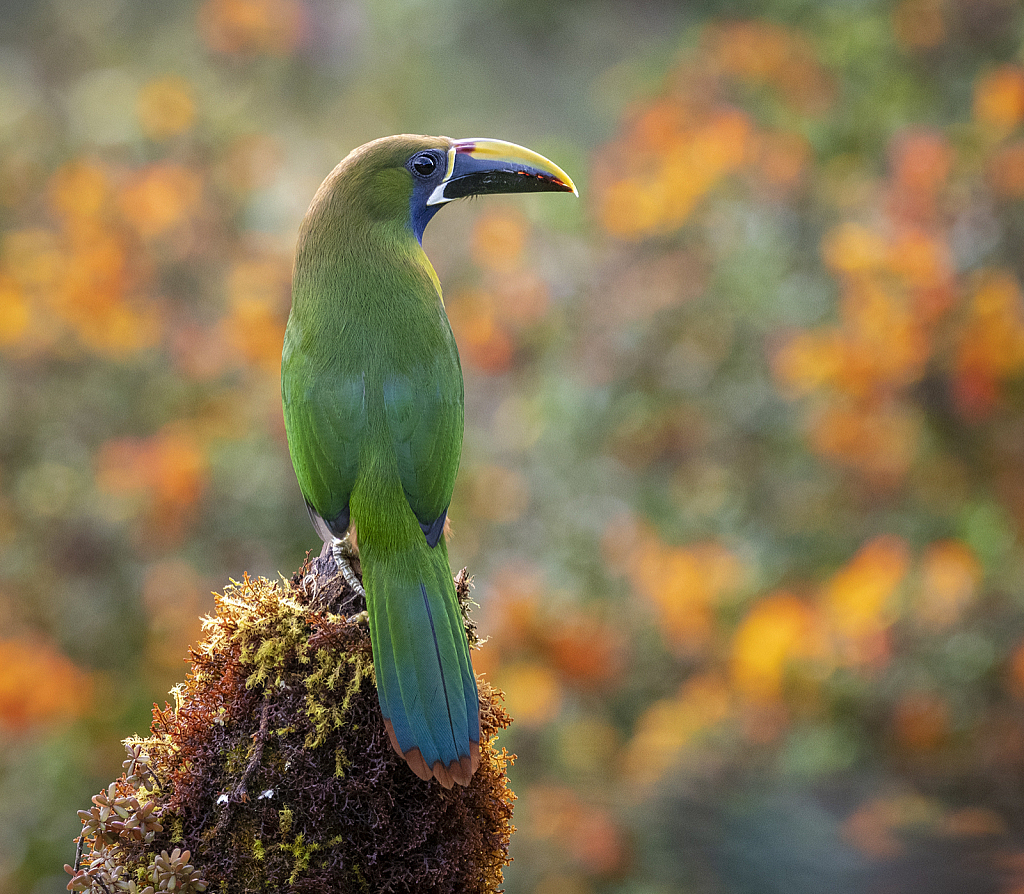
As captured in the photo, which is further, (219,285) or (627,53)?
(627,53)

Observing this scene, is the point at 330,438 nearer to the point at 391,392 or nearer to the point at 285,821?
the point at 391,392

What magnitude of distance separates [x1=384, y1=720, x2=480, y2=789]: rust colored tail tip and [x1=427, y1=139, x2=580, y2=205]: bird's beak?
1.27 meters

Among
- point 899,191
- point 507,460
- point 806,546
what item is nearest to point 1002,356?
point 899,191

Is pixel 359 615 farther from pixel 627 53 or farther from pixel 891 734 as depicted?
pixel 627 53

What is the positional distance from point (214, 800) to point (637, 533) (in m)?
3.49

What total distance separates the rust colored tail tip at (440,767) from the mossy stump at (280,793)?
9cm

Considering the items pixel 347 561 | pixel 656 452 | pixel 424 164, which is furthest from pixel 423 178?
pixel 656 452

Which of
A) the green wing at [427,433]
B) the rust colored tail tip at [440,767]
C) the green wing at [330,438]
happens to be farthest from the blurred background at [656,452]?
the rust colored tail tip at [440,767]

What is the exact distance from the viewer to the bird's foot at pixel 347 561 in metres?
2.07

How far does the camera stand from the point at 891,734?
439cm

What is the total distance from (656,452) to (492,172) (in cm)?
311

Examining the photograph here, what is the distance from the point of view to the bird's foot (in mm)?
2070

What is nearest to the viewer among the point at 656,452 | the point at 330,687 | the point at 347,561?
the point at 330,687

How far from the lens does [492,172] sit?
8.15ft
